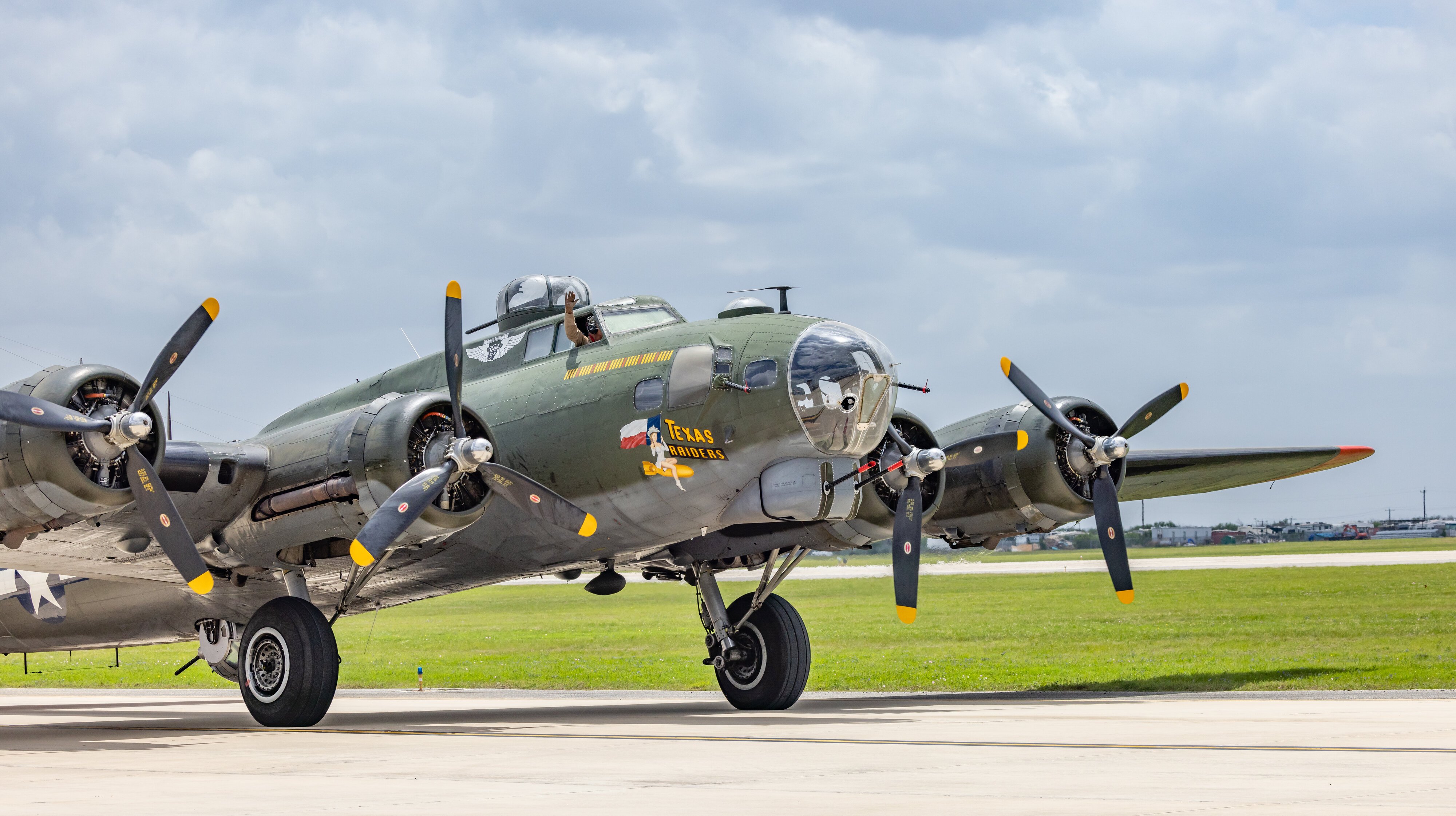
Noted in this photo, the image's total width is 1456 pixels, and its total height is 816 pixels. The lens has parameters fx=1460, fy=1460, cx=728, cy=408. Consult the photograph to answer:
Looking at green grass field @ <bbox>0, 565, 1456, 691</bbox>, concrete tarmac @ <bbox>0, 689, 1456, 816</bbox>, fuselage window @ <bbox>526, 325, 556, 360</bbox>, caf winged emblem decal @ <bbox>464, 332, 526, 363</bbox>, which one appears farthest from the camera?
green grass field @ <bbox>0, 565, 1456, 691</bbox>

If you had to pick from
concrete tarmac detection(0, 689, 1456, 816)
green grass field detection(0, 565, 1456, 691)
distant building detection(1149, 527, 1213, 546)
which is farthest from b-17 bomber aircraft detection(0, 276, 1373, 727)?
distant building detection(1149, 527, 1213, 546)

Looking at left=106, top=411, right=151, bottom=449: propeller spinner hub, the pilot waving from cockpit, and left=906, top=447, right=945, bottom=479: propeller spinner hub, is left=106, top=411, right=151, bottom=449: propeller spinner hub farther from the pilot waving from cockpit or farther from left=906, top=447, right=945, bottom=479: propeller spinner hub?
left=906, top=447, right=945, bottom=479: propeller spinner hub

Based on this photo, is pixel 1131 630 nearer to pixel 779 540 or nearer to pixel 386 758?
pixel 779 540

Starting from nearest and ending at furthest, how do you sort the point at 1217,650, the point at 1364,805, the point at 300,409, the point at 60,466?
1. the point at 1364,805
2. the point at 60,466
3. the point at 300,409
4. the point at 1217,650

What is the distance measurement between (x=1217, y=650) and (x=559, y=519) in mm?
19471

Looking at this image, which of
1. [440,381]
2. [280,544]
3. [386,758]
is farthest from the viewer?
[440,381]

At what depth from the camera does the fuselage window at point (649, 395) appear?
15.8 metres

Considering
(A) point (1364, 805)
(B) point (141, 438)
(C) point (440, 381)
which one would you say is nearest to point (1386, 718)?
(A) point (1364, 805)

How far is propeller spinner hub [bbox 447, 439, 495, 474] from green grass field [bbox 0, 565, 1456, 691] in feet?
37.8

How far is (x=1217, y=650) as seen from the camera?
30.5 metres

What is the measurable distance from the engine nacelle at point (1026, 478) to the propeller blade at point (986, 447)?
0.26 ft

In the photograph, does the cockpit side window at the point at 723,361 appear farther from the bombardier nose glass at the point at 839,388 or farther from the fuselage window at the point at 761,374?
the bombardier nose glass at the point at 839,388

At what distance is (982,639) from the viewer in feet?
121

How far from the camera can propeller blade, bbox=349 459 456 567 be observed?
14609mm
